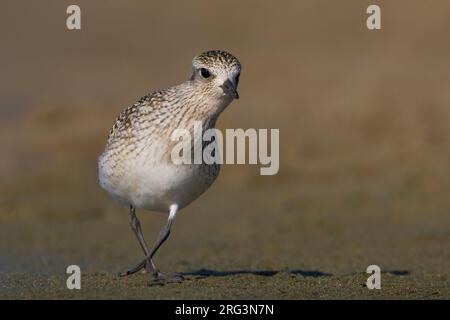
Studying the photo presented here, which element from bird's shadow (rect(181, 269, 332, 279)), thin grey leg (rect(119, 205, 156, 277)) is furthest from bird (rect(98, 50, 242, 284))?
bird's shadow (rect(181, 269, 332, 279))

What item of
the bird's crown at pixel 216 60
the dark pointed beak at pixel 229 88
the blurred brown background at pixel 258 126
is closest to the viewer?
the dark pointed beak at pixel 229 88

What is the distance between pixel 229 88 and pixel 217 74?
0.64 ft

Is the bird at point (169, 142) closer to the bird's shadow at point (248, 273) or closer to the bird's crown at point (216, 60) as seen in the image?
the bird's crown at point (216, 60)

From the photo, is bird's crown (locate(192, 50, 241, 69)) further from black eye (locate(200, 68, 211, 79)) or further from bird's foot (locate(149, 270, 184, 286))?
bird's foot (locate(149, 270, 184, 286))

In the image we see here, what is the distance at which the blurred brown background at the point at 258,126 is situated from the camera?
1133 centimetres

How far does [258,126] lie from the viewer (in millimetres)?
17672

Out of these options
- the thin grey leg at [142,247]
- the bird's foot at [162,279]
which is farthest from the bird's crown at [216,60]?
the bird's foot at [162,279]

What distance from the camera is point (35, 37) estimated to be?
2473 centimetres

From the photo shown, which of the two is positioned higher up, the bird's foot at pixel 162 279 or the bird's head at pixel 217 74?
the bird's head at pixel 217 74

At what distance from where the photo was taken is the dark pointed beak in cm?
853

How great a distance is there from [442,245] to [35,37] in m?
14.6

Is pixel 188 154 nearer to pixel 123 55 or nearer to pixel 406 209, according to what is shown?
pixel 406 209

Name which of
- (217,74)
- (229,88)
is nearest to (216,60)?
(217,74)

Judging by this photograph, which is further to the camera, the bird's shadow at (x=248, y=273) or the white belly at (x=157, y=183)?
the bird's shadow at (x=248, y=273)
